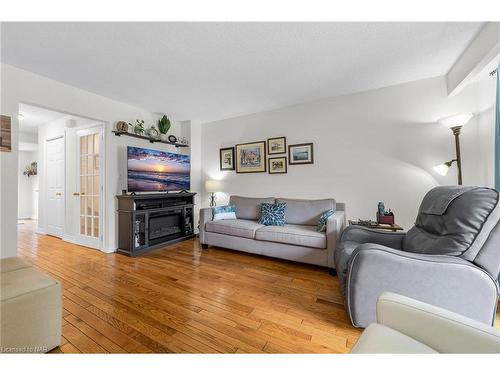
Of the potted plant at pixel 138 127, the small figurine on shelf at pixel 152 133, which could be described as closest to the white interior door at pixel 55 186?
the potted plant at pixel 138 127

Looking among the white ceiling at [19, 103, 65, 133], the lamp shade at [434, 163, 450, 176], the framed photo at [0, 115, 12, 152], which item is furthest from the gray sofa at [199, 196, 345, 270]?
the white ceiling at [19, 103, 65, 133]

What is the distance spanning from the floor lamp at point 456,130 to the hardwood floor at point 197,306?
72.0 inches

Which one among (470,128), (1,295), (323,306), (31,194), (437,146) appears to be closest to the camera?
(1,295)

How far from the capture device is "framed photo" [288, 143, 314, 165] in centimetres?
330

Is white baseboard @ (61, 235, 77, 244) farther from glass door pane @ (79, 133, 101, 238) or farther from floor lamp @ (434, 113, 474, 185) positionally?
floor lamp @ (434, 113, 474, 185)

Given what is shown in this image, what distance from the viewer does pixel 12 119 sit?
2160 mm

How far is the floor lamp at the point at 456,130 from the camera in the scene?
6.99 ft

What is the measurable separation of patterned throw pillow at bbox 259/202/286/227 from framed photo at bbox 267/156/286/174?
0.70m
